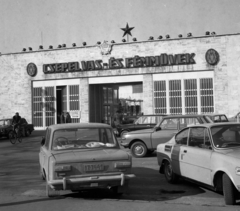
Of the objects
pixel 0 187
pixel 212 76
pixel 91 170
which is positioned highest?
pixel 212 76

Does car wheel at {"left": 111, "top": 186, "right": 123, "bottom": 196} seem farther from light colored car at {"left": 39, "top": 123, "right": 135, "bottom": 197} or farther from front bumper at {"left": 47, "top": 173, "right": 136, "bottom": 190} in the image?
front bumper at {"left": 47, "top": 173, "right": 136, "bottom": 190}

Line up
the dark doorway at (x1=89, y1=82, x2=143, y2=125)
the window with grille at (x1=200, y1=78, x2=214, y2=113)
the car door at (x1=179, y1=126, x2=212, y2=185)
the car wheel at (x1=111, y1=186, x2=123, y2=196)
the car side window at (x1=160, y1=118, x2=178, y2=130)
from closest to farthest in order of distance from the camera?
1. the car door at (x1=179, y1=126, x2=212, y2=185)
2. the car wheel at (x1=111, y1=186, x2=123, y2=196)
3. the car side window at (x1=160, y1=118, x2=178, y2=130)
4. the window with grille at (x1=200, y1=78, x2=214, y2=113)
5. the dark doorway at (x1=89, y1=82, x2=143, y2=125)

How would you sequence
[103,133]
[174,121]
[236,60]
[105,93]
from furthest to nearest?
[105,93] → [236,60] → [174,121] → [103,133]

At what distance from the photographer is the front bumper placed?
646 centimetres

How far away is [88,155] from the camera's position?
6.87m

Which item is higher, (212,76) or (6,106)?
(212,76)

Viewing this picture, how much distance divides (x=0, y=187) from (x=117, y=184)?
332 centimetres

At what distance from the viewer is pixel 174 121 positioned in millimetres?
13484

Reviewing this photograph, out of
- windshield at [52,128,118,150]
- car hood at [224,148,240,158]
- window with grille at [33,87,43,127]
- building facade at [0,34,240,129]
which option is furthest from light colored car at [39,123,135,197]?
window with grille at [33,87,43,127]

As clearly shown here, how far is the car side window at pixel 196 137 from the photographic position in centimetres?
749

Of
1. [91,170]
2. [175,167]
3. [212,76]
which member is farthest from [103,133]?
[212,76]

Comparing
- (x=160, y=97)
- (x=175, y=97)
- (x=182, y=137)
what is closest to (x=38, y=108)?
(x=160, y=97)

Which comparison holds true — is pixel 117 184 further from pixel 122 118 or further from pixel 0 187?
pixel 122 118

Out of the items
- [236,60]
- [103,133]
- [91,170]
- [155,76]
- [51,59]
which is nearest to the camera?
[91,170]
